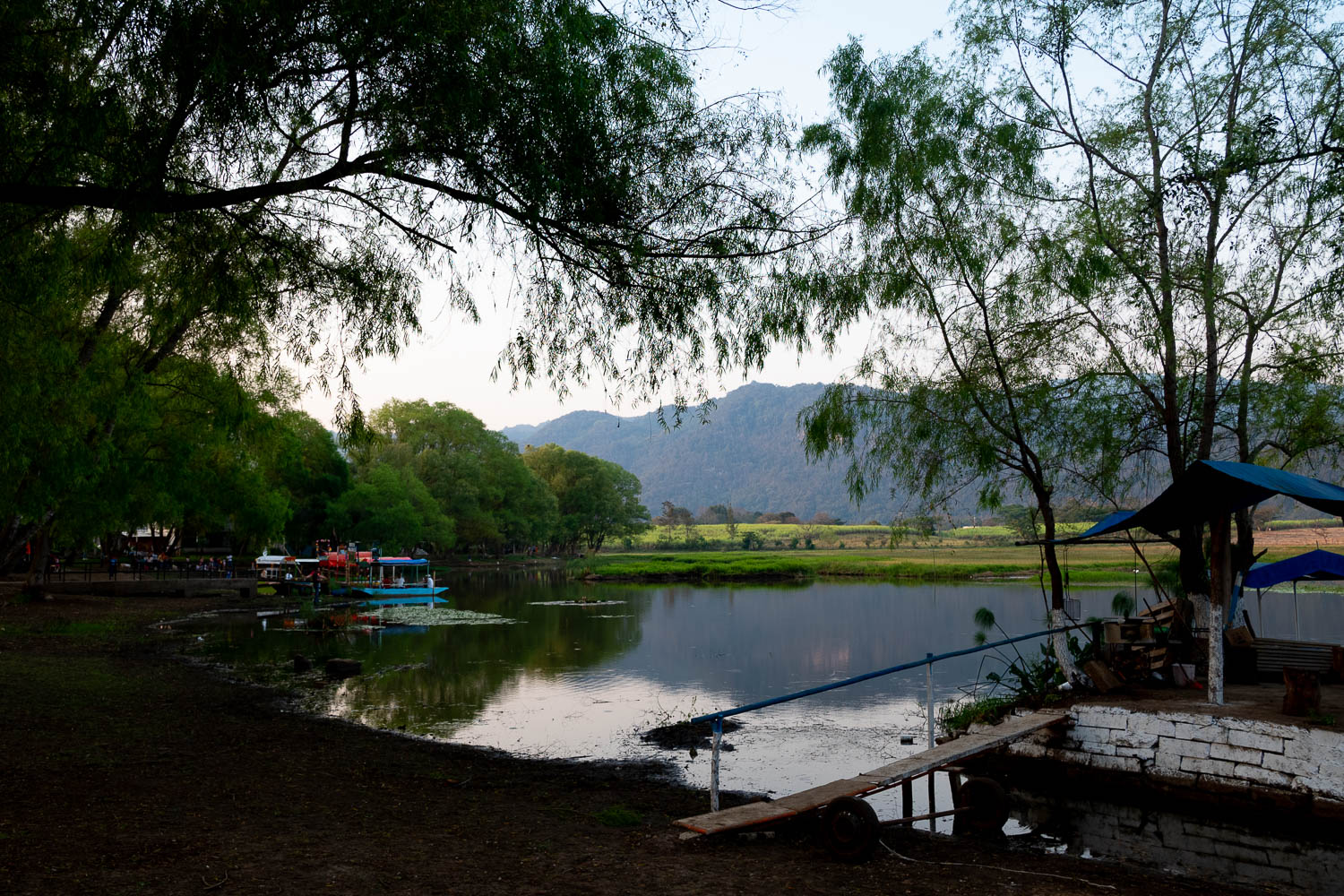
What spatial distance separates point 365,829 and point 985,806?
672 cm

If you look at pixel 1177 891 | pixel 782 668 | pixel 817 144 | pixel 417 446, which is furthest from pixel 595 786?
pixel 417 446

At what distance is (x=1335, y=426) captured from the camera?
1331 centimetres

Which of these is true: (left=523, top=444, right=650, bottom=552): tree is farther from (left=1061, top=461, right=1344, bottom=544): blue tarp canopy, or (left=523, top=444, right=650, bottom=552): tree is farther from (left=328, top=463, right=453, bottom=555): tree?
(left=1061, top=461, right=1344, bottom=544): blue tarp canopy

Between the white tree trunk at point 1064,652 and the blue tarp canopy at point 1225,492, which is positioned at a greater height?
the blue tarp canopy at point 1225,492


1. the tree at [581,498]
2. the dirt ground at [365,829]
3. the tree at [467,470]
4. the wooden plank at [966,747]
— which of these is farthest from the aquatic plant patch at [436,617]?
the tree at [581,498]

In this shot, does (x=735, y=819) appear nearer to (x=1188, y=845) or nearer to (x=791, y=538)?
(x=1188, y=845)

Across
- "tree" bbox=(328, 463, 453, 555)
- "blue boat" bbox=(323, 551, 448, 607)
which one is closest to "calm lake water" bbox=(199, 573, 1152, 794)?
"blue boat" bbox=(323, 551, 448, 607)

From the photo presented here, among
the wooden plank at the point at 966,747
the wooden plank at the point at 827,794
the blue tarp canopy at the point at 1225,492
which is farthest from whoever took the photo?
the blue tarp canopy at the point at 1225,492

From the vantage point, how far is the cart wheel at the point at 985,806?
393 inches

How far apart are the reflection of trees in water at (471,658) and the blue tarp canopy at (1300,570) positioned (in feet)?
50.8

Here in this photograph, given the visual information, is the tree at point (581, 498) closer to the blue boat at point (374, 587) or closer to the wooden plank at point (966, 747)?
the blue boat at point (374, 587)

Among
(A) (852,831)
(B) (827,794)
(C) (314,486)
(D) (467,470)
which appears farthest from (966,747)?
(D) (467,470)

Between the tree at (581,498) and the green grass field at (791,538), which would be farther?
the green grass field at (791,538)

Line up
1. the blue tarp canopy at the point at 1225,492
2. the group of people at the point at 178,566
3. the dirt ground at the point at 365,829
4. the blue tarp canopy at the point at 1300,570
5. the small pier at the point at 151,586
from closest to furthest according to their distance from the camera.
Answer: the dirt ground at the point at 365,829, the blue tarp canopy at the point at 1225,492, the blue tarp canopy at the point at 1300,570, the small pier at the point at 151,586, the group of people at the point at 178,566
